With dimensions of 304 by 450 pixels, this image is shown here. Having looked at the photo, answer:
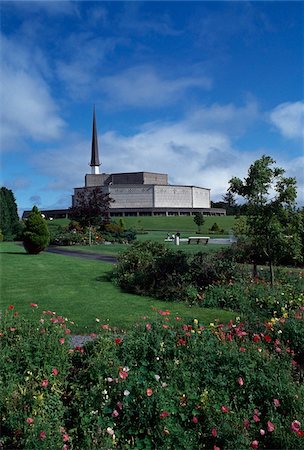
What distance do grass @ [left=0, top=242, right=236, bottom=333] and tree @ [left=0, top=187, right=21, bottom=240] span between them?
26140 mm

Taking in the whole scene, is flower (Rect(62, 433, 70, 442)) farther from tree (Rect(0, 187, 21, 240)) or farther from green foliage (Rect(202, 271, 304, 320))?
tree (Rect(0, 187, 21, 240))

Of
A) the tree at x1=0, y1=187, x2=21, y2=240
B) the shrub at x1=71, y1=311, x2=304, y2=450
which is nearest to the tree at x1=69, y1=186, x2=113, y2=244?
the tree at x1=0, y1=187, x2=21, y2=240

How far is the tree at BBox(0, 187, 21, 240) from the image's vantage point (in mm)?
39562

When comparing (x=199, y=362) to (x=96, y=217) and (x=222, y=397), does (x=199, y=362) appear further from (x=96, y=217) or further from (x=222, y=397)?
(x=96, y=217)

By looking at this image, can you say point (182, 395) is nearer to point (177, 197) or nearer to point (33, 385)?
point (33, 385)

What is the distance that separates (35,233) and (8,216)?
→ 916 inches

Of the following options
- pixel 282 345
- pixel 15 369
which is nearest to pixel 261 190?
pixel 282 345

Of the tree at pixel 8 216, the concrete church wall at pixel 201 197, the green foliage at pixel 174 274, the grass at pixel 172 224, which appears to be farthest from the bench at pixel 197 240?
the concrete church wall at pixel 201 197

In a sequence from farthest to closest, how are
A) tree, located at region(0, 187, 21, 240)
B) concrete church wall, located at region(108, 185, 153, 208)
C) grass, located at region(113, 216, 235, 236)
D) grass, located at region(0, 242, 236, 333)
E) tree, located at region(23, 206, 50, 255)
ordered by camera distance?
concrete church wall, located at region(108, 185, 153, 208)
grass, located at region(113, 216, 235, 236)
tree, located at region(0, 187, 21, 240)
tree, located at region(23, 206, 50, 255)
grass, located at region(0, 242, 236, 333)

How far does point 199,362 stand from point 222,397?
406 mm

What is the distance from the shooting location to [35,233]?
20.2m

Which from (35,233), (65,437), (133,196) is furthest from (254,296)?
(133,196)

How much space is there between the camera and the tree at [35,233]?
19828 mm

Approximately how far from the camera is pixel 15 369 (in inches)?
147
